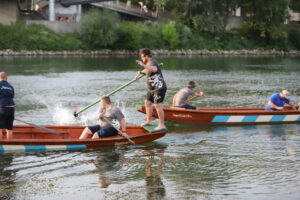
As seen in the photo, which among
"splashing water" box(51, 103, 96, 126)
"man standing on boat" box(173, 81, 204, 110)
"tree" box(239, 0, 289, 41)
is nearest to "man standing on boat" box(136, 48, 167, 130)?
"man standing on boat" box(173, 81, 204, 110)

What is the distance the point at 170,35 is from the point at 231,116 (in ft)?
165

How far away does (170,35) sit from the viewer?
7062cm

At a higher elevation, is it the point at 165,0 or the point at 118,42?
the point at 165,0

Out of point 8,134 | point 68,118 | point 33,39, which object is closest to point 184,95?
point 68,118

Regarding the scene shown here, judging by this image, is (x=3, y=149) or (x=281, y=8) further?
(x=281, y=8)

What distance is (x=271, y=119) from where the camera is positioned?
21172mm

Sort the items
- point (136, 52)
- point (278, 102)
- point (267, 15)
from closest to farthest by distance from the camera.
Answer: point (278, 102), point (136, 52), point (267, 15)

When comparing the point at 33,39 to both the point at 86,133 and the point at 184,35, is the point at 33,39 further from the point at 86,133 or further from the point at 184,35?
the point at 86,133

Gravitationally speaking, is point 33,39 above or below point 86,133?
above

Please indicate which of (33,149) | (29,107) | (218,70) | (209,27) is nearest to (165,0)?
(209,27)

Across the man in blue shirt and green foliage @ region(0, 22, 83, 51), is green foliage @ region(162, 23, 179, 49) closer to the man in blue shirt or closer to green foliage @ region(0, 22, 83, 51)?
green foliage @ region(0, 22, 83, 51)

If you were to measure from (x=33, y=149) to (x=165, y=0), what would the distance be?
59.5 metres

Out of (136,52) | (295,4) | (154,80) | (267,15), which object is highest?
(295,4)

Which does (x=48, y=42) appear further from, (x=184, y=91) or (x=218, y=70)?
(x=184, y=91)
